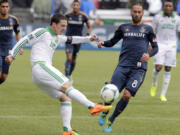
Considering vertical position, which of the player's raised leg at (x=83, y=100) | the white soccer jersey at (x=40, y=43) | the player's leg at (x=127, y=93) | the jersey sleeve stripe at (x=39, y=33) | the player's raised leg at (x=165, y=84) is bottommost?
the player's raised leg at (x=165, y=84)

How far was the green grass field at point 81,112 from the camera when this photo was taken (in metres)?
9.68

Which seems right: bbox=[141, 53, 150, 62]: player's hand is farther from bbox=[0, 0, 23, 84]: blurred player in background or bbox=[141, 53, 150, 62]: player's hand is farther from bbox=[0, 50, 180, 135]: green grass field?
bbox=[0, 0, 23, 84]: blurred player in background

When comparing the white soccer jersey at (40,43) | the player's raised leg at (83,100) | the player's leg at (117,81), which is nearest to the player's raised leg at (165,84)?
the player's leg at (117,81)

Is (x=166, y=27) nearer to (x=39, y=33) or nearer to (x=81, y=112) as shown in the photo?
(x=81, y=112)

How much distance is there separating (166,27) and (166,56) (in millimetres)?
790

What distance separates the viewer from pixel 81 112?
11539mm

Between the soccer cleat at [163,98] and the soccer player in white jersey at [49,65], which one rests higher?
the soccer player in white jersey at [49,65]

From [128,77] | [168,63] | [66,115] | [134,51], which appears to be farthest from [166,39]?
[66,115]

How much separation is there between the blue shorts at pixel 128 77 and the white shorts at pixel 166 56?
13.3 ft

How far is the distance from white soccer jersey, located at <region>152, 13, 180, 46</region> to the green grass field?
156 centimetres

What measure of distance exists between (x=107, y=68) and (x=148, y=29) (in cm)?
1127

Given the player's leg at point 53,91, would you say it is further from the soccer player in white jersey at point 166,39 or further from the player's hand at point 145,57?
the soccer player in white jersey at point 166,39

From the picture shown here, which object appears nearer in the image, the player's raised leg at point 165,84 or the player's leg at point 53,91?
the player's leg at point 53,91

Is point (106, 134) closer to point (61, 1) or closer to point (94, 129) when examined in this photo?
point (94, 129)
